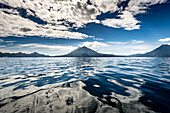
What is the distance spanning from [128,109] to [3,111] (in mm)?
5162

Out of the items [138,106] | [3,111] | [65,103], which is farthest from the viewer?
[65,103]

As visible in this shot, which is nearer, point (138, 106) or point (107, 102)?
point (138, 106)

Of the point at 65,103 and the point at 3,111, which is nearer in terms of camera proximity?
the point at 3,111

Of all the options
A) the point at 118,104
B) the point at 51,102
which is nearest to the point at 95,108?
the point at 118,104

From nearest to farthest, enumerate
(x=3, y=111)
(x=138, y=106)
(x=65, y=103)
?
(x=3, y=111)
(x=138, y=106)
(x=65, y=103)

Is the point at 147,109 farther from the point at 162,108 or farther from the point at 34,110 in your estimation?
the point at 34,110

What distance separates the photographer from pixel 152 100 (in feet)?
11.9

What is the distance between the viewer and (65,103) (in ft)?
11.3

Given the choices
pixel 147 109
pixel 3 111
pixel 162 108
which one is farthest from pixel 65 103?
pixel 162 108

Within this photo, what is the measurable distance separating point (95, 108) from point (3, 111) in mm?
3802

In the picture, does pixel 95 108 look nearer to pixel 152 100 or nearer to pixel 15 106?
pixel 152 100

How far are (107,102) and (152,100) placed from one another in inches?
91.9

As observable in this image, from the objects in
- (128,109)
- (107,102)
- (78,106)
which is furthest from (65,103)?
(128,109)

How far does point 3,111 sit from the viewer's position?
2.92 metres
